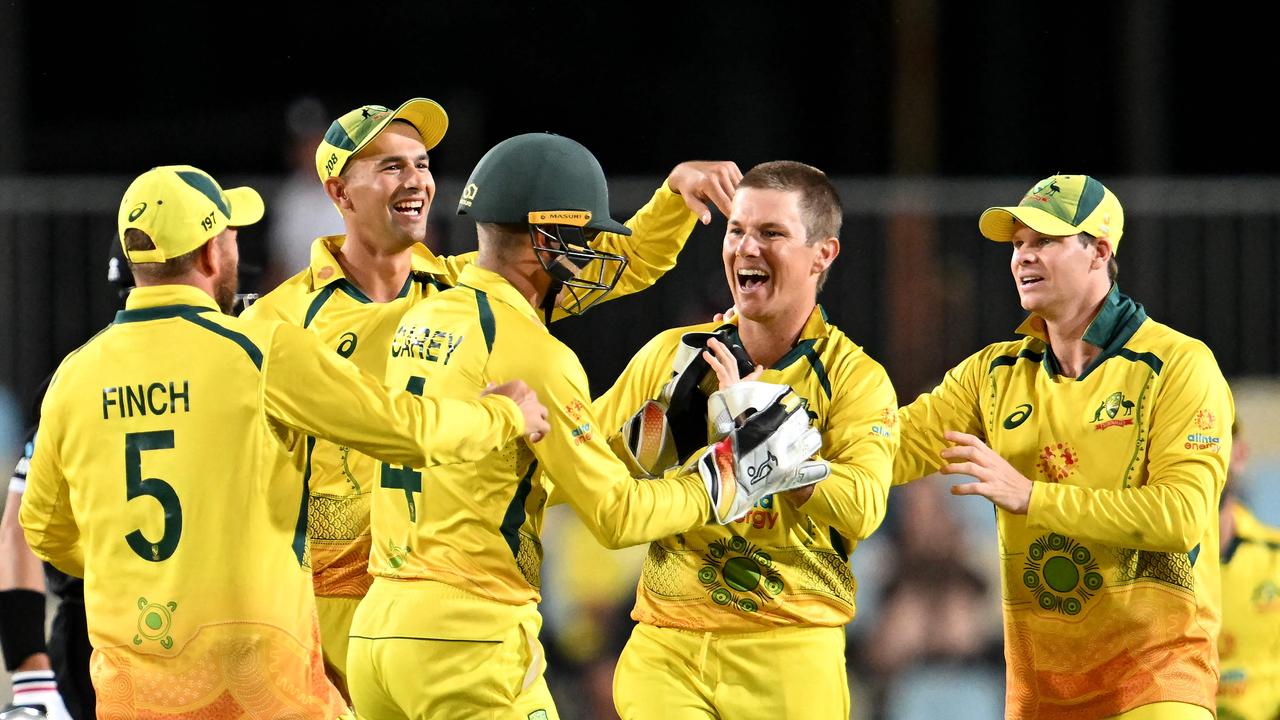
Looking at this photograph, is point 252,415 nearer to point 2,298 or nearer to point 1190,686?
point 1190,686

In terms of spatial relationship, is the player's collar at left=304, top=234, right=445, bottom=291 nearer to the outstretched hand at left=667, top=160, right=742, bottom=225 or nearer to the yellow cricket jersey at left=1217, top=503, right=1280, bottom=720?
the outstretched hand at left=667, top=160, right=742, bottom=225

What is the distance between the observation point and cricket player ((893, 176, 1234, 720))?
582 cm

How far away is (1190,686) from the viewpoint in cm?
595

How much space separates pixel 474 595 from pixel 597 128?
1114 cm

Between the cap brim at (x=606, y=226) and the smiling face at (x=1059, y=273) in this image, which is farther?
the smiling face at (x=1059, y=273)

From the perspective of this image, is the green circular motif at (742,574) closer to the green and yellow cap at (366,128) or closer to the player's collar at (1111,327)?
the player's collar at (1111,327)

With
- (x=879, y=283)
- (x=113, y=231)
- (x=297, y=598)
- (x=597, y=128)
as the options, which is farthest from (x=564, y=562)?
(x=597, y=128)

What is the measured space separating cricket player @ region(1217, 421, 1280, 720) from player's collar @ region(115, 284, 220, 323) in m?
4.83

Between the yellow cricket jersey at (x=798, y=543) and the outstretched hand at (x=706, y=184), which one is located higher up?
the outstretched hand at (x=706, y=184)

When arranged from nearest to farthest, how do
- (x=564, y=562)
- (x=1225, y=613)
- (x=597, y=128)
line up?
(x=1225, y=613) < (x=564, y=562) < (x=597, y=128)

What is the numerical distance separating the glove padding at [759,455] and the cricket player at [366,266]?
38.9 inches

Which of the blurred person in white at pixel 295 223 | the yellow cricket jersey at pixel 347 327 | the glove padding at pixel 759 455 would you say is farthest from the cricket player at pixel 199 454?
the blurred person in white at pixel 295 223

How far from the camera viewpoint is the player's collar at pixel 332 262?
6.75 m

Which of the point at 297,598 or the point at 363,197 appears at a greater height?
the point at 363,197
